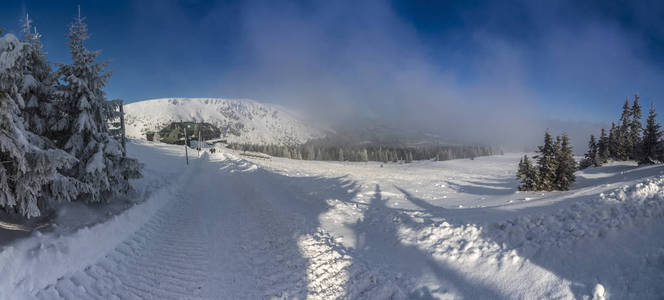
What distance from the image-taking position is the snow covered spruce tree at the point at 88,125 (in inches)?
354

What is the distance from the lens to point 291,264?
7230mm

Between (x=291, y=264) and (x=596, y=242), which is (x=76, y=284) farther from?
(x=596, y=242)

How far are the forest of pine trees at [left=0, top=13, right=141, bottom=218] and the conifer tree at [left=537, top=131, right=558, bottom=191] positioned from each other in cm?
2538

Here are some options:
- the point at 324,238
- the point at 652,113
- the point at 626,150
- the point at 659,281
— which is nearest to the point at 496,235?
the point at 659,281

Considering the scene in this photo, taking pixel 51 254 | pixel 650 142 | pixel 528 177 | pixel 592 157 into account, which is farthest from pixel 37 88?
pixel 592 157

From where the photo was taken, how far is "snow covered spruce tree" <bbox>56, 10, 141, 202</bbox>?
8.98 meters

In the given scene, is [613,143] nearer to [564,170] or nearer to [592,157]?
[592,157]

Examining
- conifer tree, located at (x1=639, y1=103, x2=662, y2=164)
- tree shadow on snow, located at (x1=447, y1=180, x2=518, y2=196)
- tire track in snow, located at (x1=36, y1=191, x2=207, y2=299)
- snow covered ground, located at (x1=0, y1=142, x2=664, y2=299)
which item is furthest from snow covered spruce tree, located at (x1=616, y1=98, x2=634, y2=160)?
tire track in snow, located at (x1=36, y1=191, x2=207, y2=299)

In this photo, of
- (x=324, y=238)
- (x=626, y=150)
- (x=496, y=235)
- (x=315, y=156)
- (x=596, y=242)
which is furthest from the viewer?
(x=315, y=156)

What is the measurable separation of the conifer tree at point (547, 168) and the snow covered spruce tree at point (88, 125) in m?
25.6

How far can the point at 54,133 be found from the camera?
9.38 m

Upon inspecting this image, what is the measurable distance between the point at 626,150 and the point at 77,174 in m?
61.6

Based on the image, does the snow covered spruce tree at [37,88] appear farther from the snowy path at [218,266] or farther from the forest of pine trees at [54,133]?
the snowy path at [218,266]

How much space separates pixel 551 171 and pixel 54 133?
28.2m
